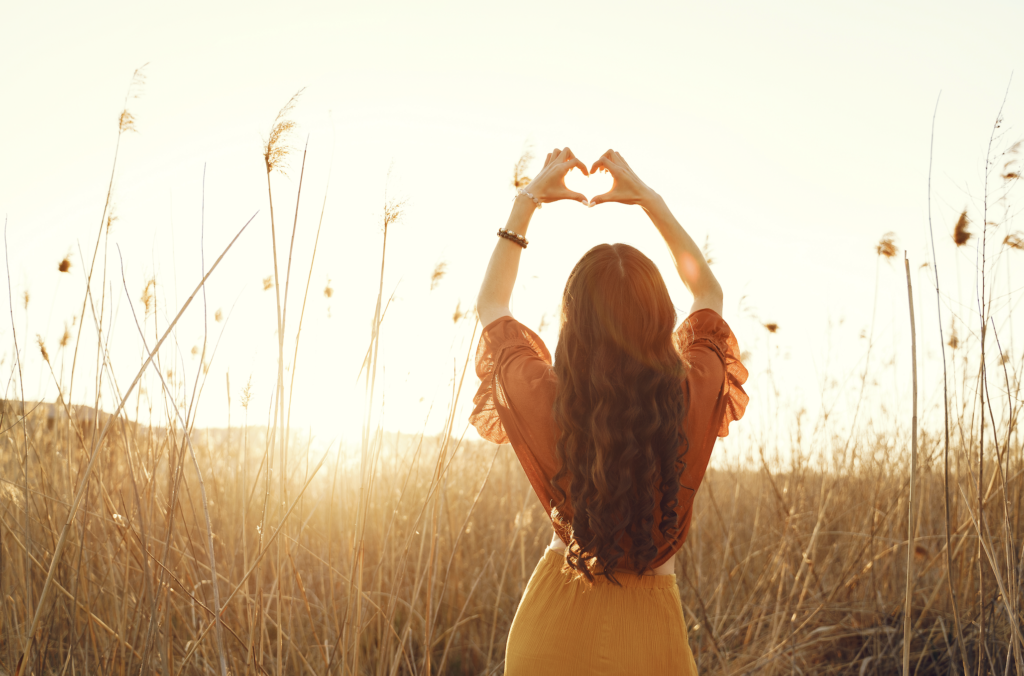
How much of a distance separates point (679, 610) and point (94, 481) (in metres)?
1.88

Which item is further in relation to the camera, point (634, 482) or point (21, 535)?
point (21, 535)

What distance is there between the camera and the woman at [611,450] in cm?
125

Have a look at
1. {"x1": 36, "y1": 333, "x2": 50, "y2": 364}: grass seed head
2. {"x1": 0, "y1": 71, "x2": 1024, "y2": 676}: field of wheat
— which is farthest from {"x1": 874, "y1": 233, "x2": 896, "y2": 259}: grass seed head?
{"x1": 36, "y1": 333, "x2": 50, "y2": 364}: grass seed head

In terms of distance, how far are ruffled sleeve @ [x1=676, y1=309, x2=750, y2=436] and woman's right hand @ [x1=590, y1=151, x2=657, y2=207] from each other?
1.16ft

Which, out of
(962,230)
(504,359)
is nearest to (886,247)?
(962,230)

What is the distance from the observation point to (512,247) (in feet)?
4.83

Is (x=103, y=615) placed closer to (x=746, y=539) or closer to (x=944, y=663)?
(x=944, y=663)

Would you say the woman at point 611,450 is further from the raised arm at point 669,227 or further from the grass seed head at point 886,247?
the grass seed head at point 886,247

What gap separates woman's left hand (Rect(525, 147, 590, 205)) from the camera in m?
1.51

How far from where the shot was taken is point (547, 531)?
3.39 m

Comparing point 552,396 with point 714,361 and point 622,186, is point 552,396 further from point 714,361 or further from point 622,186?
point 622,186

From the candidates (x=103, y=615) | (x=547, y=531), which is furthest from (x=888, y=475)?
(x=103, y=615)

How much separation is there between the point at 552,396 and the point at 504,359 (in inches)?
5.8

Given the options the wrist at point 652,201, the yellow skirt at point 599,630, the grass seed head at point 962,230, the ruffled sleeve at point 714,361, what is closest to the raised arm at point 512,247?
the wrist at point 652,201
